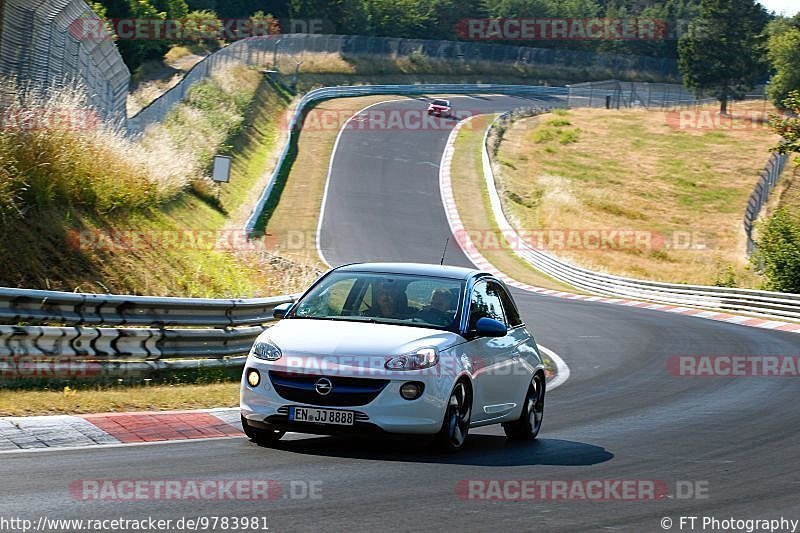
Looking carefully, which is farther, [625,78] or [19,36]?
[625,78]

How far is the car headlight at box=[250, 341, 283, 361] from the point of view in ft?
30.7

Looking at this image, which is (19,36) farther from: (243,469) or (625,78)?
(625,78)

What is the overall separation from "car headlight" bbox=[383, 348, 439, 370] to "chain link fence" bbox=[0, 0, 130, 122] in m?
8.51

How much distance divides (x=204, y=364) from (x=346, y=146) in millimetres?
51416

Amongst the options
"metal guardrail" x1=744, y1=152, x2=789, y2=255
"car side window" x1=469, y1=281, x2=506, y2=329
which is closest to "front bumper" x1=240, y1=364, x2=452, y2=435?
"car side window" x1=469, y1=281, x2=506, y2=329

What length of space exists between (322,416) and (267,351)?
74 cm

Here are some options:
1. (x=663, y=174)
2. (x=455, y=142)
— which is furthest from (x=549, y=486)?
(x=663, y=174)

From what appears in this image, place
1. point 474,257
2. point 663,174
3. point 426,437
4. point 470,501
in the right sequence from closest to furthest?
point 470,501, point 426,437, point 474,257, point 663,174

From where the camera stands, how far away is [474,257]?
45.7 m

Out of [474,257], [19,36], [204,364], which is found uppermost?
[19,36]
